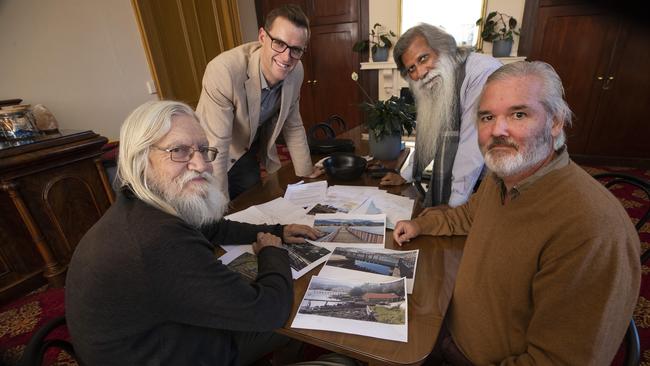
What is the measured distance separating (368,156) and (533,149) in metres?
1.21

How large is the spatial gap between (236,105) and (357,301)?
120 centimetres

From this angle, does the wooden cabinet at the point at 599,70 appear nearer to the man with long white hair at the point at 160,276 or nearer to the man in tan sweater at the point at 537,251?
the man in tan sweater at the point at 537,251

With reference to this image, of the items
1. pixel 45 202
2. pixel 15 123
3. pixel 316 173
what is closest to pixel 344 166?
pixel 316 173

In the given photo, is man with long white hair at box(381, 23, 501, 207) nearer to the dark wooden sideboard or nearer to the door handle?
the dark wooden sideboard

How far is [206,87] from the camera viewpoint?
4.86 feet

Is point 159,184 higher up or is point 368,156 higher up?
point 159,184

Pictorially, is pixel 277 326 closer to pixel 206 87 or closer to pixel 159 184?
pixel 159 184

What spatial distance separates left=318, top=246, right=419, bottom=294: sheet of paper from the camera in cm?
82

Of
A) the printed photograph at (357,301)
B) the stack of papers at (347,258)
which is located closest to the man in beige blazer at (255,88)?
the stack of papers at (347,258)

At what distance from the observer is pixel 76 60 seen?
96.1 inches

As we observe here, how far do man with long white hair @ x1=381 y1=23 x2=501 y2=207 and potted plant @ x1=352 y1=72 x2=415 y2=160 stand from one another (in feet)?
0.31

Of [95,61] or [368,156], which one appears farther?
[95,61]

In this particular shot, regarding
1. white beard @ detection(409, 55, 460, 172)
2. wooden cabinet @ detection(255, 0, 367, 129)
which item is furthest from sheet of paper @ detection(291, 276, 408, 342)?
wooden cabinet @ detection(255, 0, 367, 129)

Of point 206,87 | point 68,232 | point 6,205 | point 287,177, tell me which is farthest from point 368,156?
point 6,205
